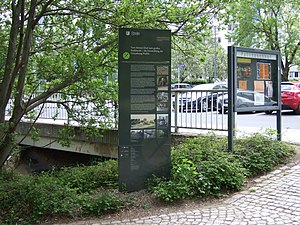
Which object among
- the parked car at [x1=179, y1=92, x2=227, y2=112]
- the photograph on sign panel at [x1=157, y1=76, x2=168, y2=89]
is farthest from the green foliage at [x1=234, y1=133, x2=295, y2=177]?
the photograph on sign panel at [x1=157, y1=76, x2=168, y2=89]

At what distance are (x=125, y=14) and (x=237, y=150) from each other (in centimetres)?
313

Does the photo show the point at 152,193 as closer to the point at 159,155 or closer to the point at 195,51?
the point at 159,155

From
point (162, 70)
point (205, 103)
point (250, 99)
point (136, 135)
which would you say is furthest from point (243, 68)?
point (136, 135)

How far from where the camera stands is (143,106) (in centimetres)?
536

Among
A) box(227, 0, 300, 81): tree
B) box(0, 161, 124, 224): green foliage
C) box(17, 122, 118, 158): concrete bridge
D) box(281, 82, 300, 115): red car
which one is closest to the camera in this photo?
box(0, 161, 124, 224): green foliage

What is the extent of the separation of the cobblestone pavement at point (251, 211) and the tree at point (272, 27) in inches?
1021

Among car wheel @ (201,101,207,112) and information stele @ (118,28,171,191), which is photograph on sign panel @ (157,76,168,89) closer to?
information stele @ (118,28,171,191)

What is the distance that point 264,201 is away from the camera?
4.77 m

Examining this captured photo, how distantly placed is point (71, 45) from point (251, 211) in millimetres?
4452

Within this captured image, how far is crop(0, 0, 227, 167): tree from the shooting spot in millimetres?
6215

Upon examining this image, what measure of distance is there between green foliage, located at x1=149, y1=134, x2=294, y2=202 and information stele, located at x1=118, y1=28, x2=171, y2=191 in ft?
1.02

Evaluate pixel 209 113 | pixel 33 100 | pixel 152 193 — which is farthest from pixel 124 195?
pixel 209 113

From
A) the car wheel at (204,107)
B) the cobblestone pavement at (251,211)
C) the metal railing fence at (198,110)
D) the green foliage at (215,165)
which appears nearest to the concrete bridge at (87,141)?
the metal railing fence at (198,110)

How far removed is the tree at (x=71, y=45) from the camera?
6.21m
